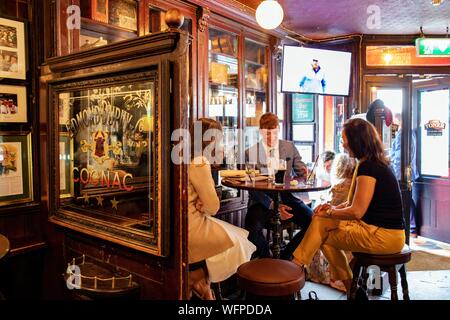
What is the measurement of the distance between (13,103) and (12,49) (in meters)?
0.33

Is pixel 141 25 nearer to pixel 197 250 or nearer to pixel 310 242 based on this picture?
pixel 197 250

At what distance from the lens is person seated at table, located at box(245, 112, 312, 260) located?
3445mm

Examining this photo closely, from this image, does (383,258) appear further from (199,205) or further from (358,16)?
(358,16)

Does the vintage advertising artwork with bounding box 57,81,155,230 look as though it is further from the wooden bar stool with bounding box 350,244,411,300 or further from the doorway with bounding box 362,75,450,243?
the doorway with bounding box 362,75,450,243

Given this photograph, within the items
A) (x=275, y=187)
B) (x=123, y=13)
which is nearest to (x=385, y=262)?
(x=275, y=187)

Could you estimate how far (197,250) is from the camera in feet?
7.54

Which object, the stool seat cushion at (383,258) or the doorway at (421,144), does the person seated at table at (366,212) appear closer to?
the stool seat cushion at (383,258)

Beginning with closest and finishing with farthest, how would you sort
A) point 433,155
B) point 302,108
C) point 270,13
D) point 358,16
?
point 270,13
point 358,16
point 302,108
point 433,155

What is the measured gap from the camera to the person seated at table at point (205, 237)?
227cm

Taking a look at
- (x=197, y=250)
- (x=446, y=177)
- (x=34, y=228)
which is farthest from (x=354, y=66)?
(x=34, y=228)

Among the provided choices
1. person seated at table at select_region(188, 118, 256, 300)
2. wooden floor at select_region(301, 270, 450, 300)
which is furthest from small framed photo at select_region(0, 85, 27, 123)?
wooden floor at select_region(301, 270, 450, 300)

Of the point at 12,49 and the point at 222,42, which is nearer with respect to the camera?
the point at 12,49

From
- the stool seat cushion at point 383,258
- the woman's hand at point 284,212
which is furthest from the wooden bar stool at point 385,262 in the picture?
the woman's hand at point 284,212

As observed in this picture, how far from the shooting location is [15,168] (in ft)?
7.73
